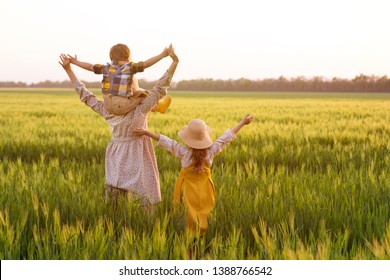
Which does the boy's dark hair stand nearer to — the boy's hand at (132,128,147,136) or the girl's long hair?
the boy's hand at (132,128,147,136)

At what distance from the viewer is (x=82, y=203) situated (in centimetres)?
358

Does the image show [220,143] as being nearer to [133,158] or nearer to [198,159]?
[198,159]

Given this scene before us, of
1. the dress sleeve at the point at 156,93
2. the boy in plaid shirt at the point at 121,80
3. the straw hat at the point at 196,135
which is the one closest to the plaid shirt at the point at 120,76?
the boy in plaid shirt at the point at 121,80

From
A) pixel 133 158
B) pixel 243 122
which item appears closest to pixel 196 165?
pixel 243 122

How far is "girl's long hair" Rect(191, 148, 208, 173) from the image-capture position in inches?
133

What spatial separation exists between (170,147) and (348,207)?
1266 mm

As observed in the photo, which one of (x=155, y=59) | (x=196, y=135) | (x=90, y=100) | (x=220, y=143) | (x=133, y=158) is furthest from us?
(x=90, y=100)

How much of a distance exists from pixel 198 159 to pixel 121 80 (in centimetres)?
79

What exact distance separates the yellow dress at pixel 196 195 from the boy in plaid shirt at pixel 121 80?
688 mm

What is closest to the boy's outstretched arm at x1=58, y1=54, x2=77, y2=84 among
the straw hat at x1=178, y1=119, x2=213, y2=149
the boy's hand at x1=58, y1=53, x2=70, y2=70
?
the boy's hand at x1=58, y1=53, x2=70, y2=70

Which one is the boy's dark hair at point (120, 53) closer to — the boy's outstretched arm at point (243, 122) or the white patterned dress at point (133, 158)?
the white patterned dress at point (133, 158)

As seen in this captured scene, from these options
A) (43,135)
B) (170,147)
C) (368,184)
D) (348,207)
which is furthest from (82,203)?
(43,135)

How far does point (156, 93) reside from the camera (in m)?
3.75
